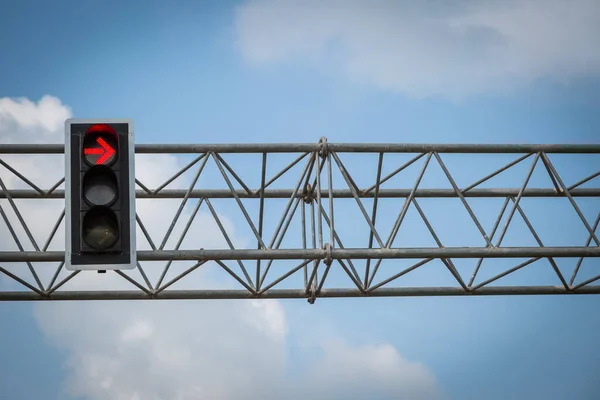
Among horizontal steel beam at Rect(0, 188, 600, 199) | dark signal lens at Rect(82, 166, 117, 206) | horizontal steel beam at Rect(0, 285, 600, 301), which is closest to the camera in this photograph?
dark signal lens at Rect(82, 166, 117, 206)

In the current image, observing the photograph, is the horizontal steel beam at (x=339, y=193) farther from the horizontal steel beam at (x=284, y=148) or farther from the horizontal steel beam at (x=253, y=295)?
the horizontal steel beam at (x=253, y=295)

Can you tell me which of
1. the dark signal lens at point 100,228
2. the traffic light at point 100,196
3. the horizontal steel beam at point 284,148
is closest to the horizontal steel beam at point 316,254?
the horizontal steel beam at point 284,148

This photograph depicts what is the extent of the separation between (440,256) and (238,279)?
327 centimetres

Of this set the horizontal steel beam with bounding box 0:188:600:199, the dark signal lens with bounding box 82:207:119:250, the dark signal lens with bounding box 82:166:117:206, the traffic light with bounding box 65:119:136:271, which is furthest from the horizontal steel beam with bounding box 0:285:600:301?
the dark signal lens with bounding box 82:166:117:206

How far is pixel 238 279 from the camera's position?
1589 centimetres

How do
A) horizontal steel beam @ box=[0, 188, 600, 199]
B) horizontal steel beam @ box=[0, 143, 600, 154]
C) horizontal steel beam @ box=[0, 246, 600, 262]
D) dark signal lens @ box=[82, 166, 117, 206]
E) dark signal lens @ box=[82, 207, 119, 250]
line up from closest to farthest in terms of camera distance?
dark signal lens @ box=[82, 166, 117, 206] < dark signal lens @ box=[82, 207, 119, 250] < horizontal steel beam @ box=[0, 246, 600, 262] < horizontal steel beam @ box=[0, 143, 600, 154] < horizontal steel beam @ box=[0, 188, 600, 199]

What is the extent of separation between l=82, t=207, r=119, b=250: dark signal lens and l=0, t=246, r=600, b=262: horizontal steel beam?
4.16m

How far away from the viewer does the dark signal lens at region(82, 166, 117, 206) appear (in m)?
9.98

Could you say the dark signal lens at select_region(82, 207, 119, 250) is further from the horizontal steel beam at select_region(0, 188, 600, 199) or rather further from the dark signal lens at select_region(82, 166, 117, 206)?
the horizontal steel beam at select_region(0, 188, 600, 199)

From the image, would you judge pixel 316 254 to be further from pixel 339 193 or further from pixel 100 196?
pixel 100 196

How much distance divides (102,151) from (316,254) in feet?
17.5

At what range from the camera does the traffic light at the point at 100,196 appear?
10.0 meters

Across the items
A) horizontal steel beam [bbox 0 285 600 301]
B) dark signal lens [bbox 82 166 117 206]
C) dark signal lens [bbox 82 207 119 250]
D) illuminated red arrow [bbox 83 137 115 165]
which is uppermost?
horizontal steel beam [bbox 0 285 600 301]

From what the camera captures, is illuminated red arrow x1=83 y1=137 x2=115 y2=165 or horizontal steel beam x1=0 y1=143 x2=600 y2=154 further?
horizontal steel beam x1=0 y1=143 x2=600 y2=154
